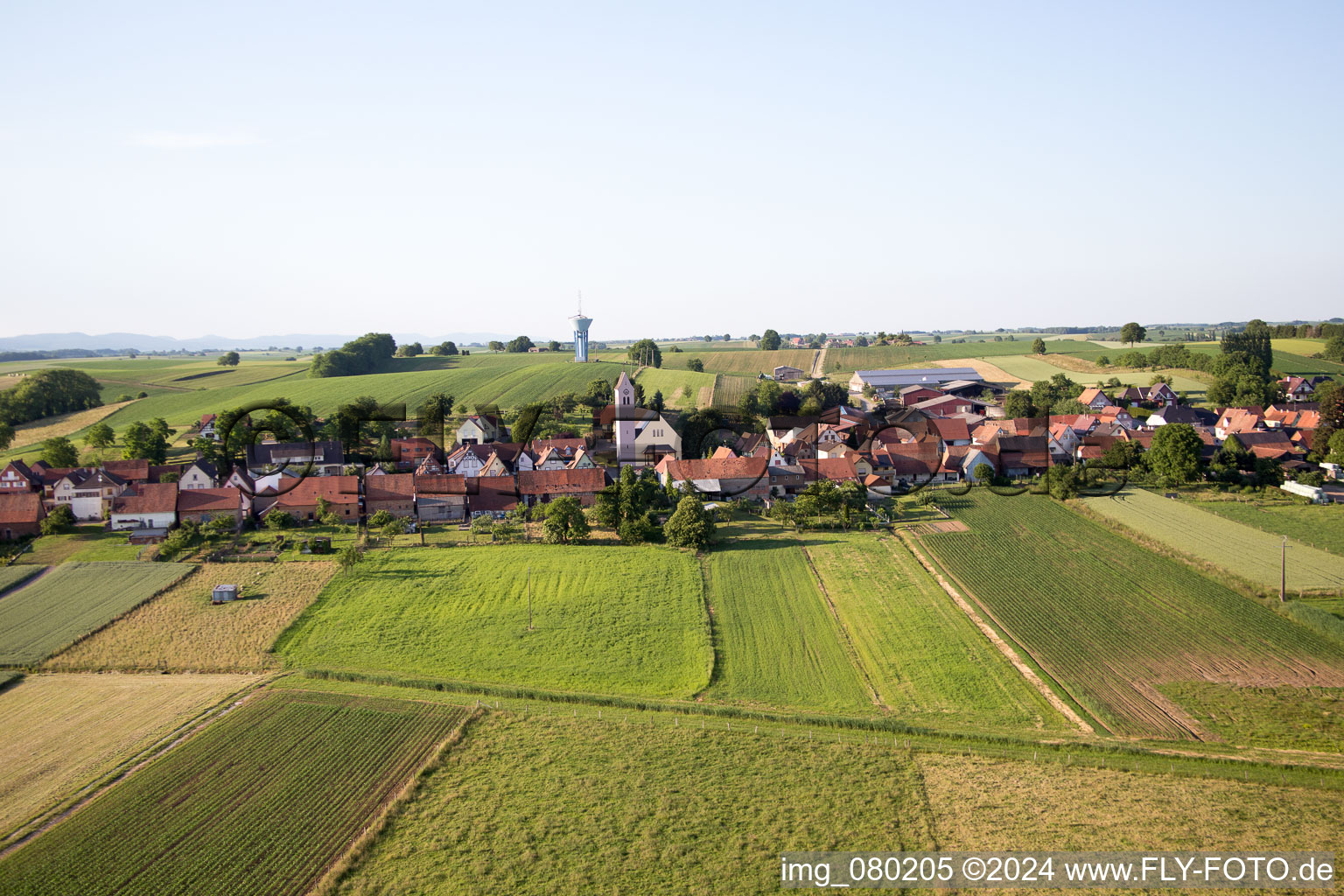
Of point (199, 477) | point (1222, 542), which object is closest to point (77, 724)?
point (199, 477)

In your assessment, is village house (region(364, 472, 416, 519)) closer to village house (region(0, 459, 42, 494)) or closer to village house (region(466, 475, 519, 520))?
village house (region(466, 475, 519, 520))

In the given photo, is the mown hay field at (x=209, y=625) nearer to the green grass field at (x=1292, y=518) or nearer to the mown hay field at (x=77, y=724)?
the mown hay field at (x=77, y=724)

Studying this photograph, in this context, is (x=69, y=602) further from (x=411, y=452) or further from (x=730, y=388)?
(x=730, y=388)

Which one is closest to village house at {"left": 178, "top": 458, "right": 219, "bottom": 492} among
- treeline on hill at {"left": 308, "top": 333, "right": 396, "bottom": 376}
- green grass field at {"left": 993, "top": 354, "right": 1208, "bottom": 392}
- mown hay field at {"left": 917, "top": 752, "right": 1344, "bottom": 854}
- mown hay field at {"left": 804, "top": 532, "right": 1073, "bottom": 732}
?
mown hay field at {"left": 804, "top": 532, "right": 1073, "bottom": 732}

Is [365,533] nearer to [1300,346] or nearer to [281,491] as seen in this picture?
[281,491]

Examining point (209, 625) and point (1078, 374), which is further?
point (1078, 374)

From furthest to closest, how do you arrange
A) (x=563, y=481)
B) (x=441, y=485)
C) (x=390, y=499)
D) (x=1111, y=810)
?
(x=563, y=481) → (x=441, y=485) → (x=390, y=499) → (x=1111, y=810)
